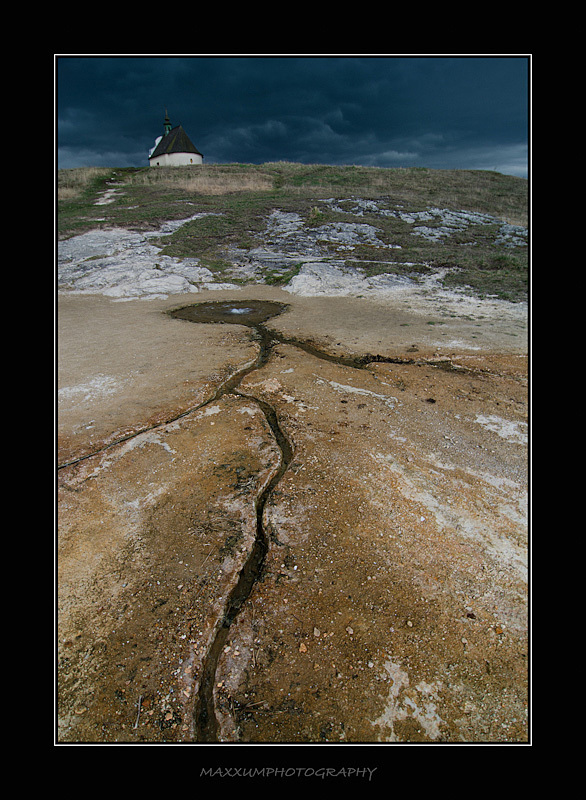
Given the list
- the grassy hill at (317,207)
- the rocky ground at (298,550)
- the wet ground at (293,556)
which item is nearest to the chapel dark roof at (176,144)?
the grassy hill at (317,207)

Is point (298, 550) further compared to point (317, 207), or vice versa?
point (317, 207)

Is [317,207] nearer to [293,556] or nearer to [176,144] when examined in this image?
[293,556]

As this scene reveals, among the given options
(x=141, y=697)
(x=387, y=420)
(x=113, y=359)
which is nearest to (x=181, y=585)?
(x=141, y=697)

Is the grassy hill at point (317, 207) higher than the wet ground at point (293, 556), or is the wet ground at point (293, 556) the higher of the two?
the grassy hill at point (317, 207)

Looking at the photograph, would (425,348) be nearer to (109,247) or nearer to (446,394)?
(446,394)

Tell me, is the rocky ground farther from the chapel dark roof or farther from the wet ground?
the chapel dark roof

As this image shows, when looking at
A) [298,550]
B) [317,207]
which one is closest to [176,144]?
[317,207]

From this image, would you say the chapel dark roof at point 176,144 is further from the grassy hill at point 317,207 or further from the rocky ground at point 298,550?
the rocky ground at point 298,550
